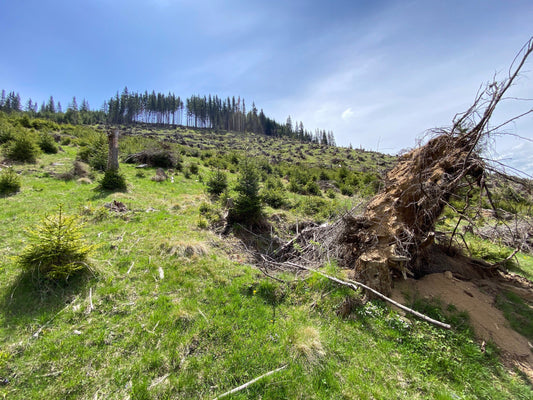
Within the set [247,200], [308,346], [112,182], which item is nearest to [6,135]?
[112,182]

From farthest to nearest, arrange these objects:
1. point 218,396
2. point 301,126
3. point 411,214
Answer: point 301,126 < point 411,214 < point 218,396

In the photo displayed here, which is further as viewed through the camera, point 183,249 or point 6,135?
point 6,135

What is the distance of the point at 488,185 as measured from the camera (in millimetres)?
5227

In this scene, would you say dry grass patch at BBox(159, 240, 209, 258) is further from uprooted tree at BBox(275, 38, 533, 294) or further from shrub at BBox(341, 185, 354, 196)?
shrub at BBox(341, 185, 354, 196)

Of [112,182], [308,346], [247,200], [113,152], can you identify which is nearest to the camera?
[308,346]

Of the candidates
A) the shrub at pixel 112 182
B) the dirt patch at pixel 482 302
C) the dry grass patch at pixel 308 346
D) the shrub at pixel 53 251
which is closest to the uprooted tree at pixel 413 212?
the dirt patch at pixel 482 302

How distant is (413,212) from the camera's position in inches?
234

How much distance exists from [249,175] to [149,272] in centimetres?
595

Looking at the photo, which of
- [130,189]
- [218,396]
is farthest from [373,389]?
[130,189]

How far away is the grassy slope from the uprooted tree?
1.37 m

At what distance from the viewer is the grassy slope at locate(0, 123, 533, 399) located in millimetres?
3078

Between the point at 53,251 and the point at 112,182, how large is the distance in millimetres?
8338

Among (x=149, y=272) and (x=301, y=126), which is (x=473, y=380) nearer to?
(x=149, y=272)

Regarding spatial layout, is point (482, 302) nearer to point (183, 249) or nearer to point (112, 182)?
point (183, 249)
